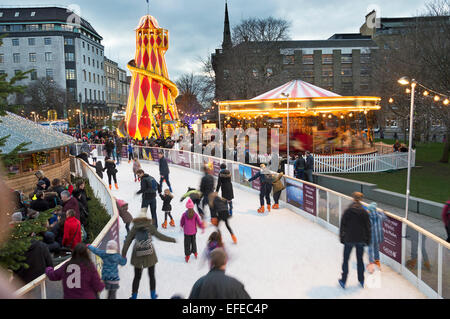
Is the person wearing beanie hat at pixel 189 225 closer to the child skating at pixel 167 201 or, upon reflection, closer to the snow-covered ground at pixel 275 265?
the snow-covered ground at pixel 275 265

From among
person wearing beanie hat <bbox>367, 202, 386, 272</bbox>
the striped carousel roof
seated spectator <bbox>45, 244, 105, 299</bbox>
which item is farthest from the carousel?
seated spectator <bbox>45, 244, 105, 299</bbox>

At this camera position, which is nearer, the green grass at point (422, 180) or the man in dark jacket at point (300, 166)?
the man in dark jacket at point (300, 166)

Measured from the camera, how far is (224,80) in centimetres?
4119

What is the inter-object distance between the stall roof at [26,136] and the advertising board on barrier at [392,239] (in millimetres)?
9823

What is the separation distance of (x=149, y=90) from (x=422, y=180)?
19972mm

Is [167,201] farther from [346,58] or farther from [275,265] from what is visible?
[346,58]

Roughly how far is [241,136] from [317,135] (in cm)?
433

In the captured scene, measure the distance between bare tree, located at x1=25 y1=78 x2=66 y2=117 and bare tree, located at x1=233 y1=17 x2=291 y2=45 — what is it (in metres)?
24.7

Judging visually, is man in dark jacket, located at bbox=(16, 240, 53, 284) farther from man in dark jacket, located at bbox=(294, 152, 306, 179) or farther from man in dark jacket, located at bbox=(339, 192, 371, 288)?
man in dark jacket, located at bbox=(294, 152, 306, 179)

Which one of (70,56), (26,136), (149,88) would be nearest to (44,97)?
(70,56)

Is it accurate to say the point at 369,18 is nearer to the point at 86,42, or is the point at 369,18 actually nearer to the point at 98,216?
the point at 86,42

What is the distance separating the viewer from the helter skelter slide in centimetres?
2838


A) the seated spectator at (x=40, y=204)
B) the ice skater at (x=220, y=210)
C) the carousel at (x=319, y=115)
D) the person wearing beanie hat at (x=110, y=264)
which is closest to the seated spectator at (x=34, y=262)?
the person wearing beanie hat at (x=110, y=264)

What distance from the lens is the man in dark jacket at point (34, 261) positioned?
489cm
